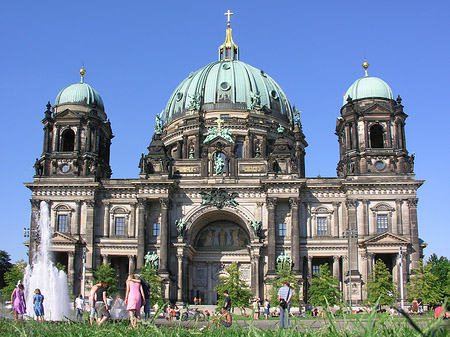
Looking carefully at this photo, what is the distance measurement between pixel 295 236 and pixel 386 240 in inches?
338

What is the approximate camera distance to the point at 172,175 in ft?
205

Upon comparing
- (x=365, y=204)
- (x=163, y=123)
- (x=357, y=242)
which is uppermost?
(x=163, y=123)

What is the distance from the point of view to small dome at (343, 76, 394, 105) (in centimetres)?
6391

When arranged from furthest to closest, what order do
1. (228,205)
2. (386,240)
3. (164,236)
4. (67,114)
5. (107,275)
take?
(67,114)
(228,205)
(164,236)
(107,275)
(386,240)

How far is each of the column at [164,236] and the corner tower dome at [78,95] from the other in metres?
14.7

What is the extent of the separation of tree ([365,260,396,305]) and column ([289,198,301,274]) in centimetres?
679

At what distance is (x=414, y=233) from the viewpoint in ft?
191

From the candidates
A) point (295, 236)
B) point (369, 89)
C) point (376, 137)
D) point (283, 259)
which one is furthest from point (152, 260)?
point (369, 89)

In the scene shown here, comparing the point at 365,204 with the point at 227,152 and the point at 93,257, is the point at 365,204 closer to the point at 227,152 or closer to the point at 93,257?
the point at 227,152

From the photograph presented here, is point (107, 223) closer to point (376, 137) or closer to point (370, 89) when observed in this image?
point (376, 137)

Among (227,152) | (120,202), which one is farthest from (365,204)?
(120,202)

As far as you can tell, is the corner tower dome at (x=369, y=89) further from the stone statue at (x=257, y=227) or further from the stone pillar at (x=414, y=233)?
the stone statue at (x=257, y=227)

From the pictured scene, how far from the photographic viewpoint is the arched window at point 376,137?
6425 cm

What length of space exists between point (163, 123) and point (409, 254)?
3632 centimetres
